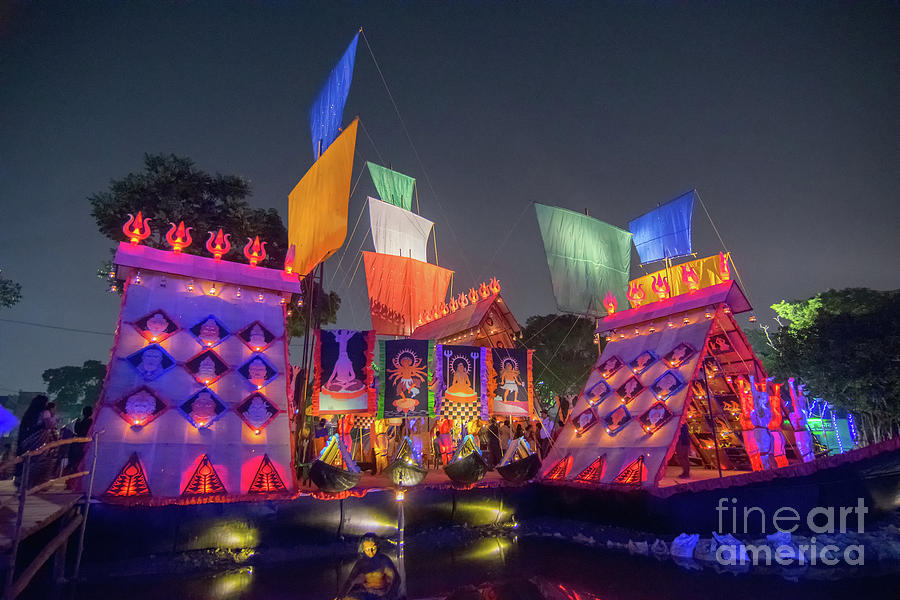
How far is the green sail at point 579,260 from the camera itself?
20.3 metres

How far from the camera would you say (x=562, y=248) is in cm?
2055

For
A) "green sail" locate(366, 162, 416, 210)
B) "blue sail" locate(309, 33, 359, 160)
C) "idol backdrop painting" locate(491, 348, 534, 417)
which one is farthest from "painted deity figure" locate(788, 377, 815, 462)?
"green sail" locate(366, 162, 416, 210)

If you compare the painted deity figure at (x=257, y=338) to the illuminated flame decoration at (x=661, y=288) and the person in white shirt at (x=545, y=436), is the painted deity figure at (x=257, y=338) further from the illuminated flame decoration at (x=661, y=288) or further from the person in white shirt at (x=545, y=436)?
the illuminated flame decoration at (x=661, y=288)

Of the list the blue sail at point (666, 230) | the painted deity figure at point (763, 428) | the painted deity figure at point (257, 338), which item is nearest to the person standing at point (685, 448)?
the painted deity figure at point (763, 428)

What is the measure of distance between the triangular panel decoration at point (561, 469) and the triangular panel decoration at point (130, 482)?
852 cm

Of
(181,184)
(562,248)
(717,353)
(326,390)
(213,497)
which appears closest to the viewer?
(213,497)

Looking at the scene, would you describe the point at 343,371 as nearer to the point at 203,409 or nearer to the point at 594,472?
the point at 203,409

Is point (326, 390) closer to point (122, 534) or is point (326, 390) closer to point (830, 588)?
point (122, 534)

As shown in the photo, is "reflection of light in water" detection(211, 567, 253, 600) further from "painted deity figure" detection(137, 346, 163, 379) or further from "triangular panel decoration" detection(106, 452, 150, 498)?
"painted deity figure" detection(137, 346, 163, 379)

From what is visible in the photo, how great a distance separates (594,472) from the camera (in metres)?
10.5

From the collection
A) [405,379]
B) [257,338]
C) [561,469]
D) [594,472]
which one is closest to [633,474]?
[594,472]

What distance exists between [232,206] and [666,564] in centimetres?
1899

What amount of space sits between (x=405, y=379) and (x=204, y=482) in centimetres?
608

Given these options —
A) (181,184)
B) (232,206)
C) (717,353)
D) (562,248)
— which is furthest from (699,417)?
(181,184)
